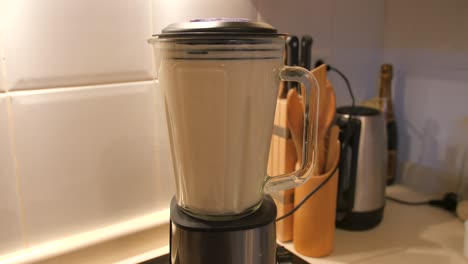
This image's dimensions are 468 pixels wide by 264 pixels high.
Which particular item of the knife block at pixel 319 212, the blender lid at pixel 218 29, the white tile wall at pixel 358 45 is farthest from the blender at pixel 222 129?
the white tile wall at pixel 358 45

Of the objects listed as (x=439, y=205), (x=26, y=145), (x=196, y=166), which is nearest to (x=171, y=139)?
(x=196, y=166)

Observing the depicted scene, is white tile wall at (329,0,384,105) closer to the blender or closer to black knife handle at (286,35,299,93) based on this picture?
black knife handle at (286,35,299,93)

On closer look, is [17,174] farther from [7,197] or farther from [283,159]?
[283,159]

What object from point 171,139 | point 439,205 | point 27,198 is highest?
point 171,139

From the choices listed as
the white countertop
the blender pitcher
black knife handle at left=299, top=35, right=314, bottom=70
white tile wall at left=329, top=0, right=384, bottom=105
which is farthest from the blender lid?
white tile wall at left=329, top=0, right=384, bottom=105

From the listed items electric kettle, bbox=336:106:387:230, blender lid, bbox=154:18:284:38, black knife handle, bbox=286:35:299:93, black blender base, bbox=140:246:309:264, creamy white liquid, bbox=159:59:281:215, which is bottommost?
black blender base, bbox=140:246:309:264

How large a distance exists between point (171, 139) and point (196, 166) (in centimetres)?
5

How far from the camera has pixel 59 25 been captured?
0.59 meters

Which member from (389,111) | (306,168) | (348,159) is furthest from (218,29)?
(389,111)

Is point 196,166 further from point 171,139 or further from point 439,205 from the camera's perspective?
point 439,205

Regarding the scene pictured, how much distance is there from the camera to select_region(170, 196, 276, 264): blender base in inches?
18.3

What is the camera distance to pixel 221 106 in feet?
1.44

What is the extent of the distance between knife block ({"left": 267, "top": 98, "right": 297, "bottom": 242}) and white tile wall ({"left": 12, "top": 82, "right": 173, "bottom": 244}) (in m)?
0.22

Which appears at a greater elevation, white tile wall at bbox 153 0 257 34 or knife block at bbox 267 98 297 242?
white tile wall at bbox 153 0 257 34
